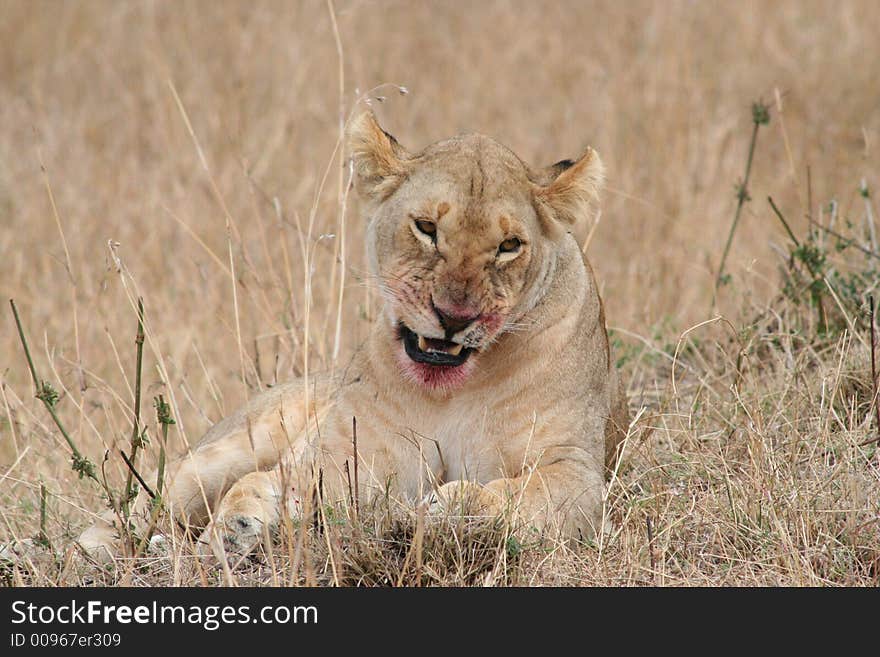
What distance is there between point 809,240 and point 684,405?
3.44 ft

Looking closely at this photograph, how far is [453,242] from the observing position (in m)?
4.04

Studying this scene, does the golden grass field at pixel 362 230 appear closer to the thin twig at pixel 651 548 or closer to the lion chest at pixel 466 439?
the thin twig at pixel 651 548

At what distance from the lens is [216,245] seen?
926 cm

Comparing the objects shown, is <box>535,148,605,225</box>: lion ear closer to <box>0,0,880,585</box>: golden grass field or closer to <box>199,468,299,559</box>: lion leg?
<box>0,0,880,585</box>: golden grass field

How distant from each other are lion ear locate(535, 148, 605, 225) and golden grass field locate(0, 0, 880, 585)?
22.7 inches

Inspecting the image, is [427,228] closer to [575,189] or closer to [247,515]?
[575,189]

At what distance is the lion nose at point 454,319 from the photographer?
3922 mm

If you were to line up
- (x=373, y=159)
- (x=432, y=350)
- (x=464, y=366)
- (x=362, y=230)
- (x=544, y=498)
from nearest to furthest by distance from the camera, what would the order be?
1. (x=544, y=498)
2. (x=432, y=350)
3. (x=464, y=366)
4. (x=373, y=159)
5. (x=362, y=230)

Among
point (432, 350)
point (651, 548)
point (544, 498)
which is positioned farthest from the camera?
point (432, 350)

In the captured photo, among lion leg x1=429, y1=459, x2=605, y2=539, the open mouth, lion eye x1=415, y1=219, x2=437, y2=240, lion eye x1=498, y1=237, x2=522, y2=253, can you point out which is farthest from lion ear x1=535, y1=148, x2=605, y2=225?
lion leg x1=429, y1=459, x2=605, y2=539

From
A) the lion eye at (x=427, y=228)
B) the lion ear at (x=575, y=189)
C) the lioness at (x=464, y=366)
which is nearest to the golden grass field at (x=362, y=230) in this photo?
the lioness at (x=464, y=366)

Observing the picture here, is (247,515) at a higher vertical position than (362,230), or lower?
lower

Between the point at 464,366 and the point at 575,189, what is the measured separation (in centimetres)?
67

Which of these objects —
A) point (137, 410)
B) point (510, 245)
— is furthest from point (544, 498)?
point (137, 410)
